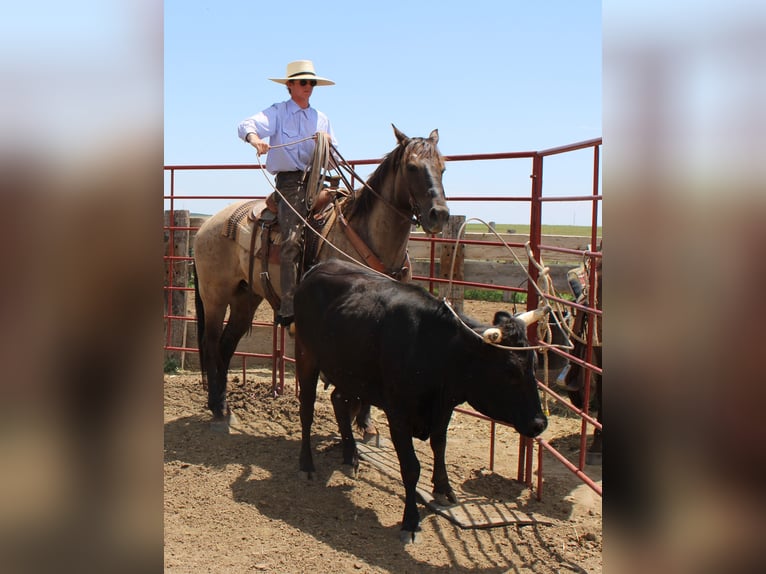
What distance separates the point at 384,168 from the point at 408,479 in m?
2.50

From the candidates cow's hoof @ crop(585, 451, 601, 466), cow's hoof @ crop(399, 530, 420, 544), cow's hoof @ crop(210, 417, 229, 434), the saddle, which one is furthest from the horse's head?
cow's hoof @ crop(210, 417, 229, 434)

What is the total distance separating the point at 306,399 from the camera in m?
4.93

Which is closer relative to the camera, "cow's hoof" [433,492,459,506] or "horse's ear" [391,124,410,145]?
"cow's hoof" [433,492,459,506]

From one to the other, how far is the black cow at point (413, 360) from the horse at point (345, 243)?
65 centimetres

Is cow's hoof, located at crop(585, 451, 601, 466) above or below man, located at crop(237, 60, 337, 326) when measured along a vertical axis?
below

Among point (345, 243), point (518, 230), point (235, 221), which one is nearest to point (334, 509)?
point (345, 243)

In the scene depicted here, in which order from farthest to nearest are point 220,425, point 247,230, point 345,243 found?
point 247,230 < point 220,425 < point 345,243

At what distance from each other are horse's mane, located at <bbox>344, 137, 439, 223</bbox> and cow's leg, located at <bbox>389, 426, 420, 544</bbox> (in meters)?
2.11

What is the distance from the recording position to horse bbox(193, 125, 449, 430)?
16.4 feet

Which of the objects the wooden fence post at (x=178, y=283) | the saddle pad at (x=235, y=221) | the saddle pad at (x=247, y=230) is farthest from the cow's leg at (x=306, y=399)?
the wooden fence post at (x=178, y=283)

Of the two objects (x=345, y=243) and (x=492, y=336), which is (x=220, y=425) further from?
(x=492, y=336)

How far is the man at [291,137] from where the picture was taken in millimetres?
5652

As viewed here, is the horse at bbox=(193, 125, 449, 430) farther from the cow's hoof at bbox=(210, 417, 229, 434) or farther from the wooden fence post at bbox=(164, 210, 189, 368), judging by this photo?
the wooden fence post at bbox=(164, 210, 189, 368)
